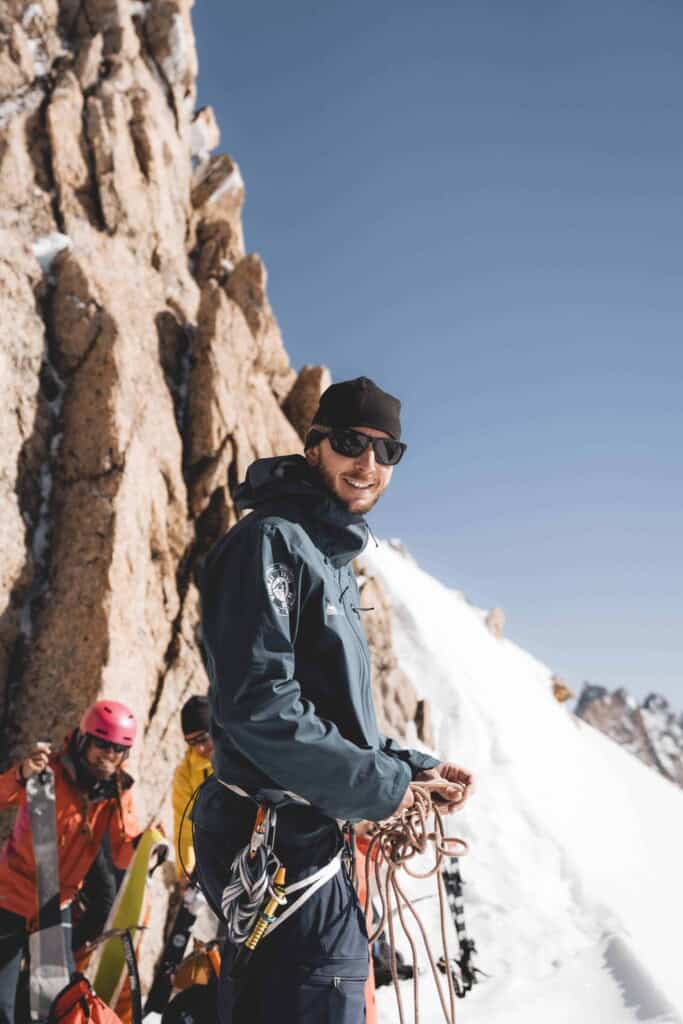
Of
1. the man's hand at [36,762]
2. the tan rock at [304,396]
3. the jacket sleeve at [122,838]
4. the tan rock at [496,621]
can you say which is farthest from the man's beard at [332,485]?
the tan rock at [496,621]

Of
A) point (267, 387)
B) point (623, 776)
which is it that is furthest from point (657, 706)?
point (267, 387)

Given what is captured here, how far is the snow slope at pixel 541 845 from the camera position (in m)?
6.60

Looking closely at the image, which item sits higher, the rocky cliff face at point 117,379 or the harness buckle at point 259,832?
the rocky cliff face at point 117,379

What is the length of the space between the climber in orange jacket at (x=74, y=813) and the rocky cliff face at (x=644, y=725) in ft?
315

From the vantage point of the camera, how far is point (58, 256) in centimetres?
1083

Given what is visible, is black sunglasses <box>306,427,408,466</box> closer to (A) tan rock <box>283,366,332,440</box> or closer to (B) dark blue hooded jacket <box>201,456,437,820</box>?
(B) dark blue hooded jacket <box>201,456,437,820</box>

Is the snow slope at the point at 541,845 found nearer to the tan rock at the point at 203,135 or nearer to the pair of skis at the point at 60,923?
the pair of skis at the point at 60,923

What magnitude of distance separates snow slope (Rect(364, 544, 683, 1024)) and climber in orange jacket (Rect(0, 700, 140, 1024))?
11.7ft

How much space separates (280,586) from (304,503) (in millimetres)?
484

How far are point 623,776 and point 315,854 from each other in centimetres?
1884

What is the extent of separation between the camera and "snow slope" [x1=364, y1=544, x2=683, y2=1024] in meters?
6.60

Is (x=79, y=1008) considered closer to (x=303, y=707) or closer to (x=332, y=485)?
(x=303, y=707)

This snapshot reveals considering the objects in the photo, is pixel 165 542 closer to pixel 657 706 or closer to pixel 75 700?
pixel 75 700

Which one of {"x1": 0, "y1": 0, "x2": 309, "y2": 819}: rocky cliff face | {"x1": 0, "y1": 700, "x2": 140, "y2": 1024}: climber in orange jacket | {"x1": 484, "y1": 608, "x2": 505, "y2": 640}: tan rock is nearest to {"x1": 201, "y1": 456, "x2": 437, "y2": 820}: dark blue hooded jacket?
{"x1": 0, "y1": 700, "x2": 140, "y2": 1024}: climber in orange jacket
